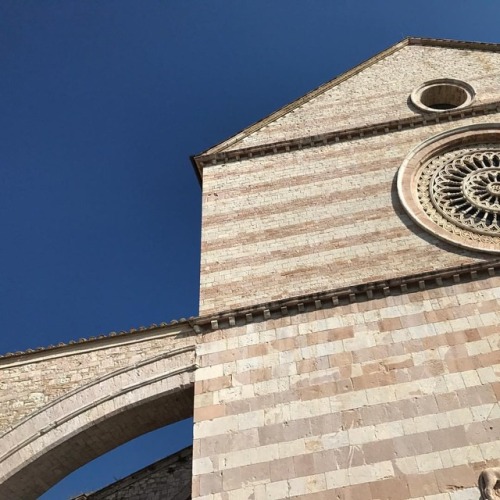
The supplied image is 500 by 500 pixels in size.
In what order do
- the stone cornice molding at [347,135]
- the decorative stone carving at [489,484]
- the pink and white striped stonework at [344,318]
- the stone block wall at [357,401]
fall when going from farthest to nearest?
1. the stone cornice molding at [347,135]
2. the pink and white striped stonework at [344,318]
3. the stone block wall at [357,401]
4. the decorative stone carving at [489,484]

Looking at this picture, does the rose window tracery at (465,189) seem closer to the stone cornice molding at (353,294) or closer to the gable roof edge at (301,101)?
the stone cornice molding at (353,294)

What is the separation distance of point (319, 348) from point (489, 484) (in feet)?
7.55

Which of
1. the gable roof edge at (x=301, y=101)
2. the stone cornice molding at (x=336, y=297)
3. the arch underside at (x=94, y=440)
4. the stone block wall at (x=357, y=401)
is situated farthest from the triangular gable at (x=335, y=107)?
the arch underside at (x=94, y=440)

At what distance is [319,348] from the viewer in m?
7.16

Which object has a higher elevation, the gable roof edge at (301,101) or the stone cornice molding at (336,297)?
the gable roof edge at (301,101)

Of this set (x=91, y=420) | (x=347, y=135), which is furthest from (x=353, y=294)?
(x=347, y=135)

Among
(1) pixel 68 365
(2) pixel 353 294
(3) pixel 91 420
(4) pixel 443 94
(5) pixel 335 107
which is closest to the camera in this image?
(3) pixel 91 420

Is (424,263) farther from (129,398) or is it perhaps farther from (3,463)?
(3,463)

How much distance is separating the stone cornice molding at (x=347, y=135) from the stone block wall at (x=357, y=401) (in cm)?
366

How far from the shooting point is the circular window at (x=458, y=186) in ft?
28.0

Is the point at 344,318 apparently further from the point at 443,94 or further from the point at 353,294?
the point at 443,94

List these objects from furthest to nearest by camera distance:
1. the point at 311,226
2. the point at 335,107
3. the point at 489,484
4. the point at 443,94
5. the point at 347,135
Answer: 1. the point at 443,94
2. the point at 335,107
3. the point at 347,135
4. the point at 311,226
5. the point at 489,484

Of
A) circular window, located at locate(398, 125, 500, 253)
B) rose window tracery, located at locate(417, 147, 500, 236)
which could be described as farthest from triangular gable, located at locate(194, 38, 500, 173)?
rose window tracery, located at locate(417, 147, 500, 236)

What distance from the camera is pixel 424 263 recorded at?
7.96 metres
